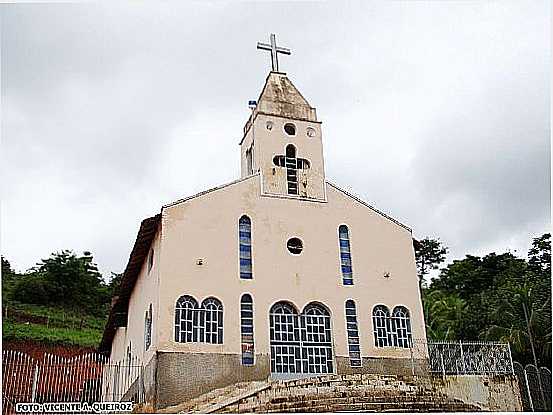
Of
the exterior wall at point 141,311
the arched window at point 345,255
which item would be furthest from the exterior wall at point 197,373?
the arched window at point 345,255

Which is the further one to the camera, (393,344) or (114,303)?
(114,303)

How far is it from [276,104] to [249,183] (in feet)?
11.4

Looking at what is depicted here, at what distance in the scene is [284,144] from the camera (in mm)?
21719

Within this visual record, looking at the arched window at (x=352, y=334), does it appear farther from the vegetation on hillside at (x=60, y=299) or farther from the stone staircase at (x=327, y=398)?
the vegetation on hillside at (x=60, y=299)

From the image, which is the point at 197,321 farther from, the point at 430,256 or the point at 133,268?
the point at 430,256

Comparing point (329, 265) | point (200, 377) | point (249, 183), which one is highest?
point (249, 183)

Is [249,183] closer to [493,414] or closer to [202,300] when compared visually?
[202,300]

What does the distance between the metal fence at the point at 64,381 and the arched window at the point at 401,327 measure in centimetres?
751

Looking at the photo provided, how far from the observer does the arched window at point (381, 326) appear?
63.3 ft

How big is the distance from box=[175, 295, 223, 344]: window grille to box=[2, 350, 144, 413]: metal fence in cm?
190

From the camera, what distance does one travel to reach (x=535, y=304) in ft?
88.5

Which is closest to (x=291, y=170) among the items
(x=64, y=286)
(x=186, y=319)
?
(x=186, y=319)

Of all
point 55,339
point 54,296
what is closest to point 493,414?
point 55,339

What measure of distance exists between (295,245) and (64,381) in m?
7.54
